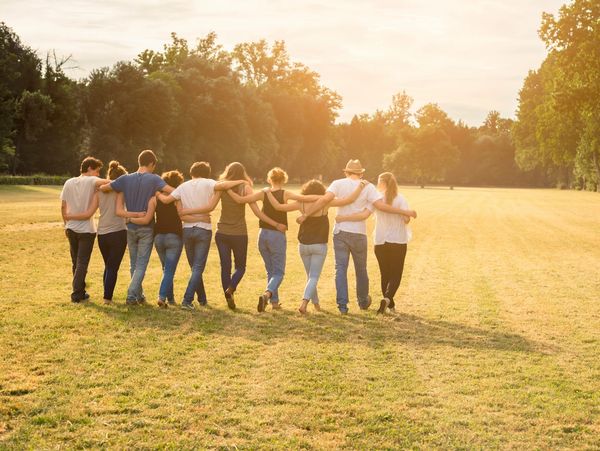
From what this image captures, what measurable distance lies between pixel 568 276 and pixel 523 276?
34.9 inches

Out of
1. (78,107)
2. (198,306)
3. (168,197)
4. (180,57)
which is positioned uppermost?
(180,57)

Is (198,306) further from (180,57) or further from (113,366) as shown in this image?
(180,57)

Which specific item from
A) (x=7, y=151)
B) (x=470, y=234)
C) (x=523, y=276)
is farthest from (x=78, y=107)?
(x=523, y=276)

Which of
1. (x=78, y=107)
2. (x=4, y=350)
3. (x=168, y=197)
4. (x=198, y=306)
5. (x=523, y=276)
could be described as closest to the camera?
(x=4, y=350)

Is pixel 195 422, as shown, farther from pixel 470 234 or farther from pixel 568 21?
pixel 568 21

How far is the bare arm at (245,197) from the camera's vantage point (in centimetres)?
920

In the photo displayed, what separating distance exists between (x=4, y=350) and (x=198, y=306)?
3179 mm

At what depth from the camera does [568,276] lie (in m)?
14.3

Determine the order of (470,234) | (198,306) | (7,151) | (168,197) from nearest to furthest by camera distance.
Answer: (168,197), (198,306), (470,234), (7,151)

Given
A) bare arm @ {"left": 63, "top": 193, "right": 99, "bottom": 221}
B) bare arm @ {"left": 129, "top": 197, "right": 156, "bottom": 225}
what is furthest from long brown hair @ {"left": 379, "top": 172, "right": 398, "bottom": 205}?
bare arm @ {"left": 63, "top": 193, "right": 99, "bottom": 221}

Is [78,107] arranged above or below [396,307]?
above

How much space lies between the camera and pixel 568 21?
121 feet

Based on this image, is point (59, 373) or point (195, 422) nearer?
point (195, 422)

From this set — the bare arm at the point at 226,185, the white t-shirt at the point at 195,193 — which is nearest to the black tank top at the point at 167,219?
the white t-shirt at the point at 195,193
